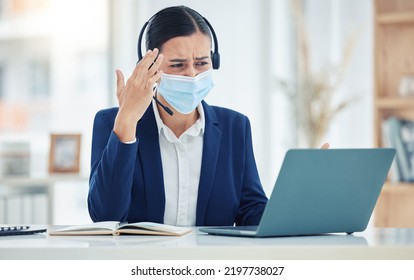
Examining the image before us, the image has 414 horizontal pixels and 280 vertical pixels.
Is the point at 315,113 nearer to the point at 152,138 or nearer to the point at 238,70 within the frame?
the point at 238,70

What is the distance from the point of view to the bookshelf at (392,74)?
11.5ft

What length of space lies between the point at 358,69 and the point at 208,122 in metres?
2.23

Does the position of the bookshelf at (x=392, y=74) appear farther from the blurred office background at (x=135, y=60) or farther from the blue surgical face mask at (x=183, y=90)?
the blue surgical face mask at (x=183, y=90)

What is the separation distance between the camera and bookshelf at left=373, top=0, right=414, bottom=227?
3.49 meters

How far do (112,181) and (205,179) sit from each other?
30 cm

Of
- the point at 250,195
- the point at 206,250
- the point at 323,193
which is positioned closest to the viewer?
the point at 206,250

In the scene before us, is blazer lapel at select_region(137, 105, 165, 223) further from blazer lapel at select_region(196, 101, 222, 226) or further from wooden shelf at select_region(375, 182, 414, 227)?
wooden shelf at select_region(375, 182, 414, 227)

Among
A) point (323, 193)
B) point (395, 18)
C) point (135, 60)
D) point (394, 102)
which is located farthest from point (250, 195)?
point (135, 60)

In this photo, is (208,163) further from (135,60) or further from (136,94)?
(135,60)

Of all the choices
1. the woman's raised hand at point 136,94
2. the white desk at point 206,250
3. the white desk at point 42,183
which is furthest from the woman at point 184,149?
the white desk at point 42,183

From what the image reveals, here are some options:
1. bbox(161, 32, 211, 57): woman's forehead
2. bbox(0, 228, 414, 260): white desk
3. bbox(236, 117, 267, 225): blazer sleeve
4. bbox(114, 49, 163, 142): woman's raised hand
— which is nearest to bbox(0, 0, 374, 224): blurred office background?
bbox(236, 117, 267, 225): blazer sleeve

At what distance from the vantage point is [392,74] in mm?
3543

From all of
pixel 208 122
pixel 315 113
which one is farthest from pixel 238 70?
pixel 208 122
